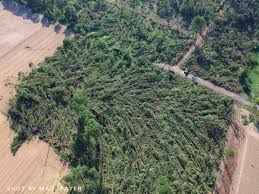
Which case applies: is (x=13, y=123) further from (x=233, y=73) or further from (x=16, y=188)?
(x=233, y=73)

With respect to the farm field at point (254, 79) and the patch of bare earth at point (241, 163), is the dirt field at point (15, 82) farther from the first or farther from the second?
the farm field at point (254, 79)

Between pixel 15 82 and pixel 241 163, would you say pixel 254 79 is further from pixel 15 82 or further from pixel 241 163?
pixel 15 82

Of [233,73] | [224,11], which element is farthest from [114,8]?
[233,73]

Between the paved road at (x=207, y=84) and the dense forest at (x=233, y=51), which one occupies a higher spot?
the dense forest at (x=233, y=51)

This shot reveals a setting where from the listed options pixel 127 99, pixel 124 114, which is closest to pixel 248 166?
pixel 124 114

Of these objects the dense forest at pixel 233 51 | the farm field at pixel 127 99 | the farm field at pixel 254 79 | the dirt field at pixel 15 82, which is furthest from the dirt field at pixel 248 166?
the dirt field at pixel 15 82

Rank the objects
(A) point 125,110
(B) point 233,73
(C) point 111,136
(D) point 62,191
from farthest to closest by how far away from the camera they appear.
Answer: (B) point 233,73
(A) point 125,110
(C) point 111,136
(D) point 62,191
